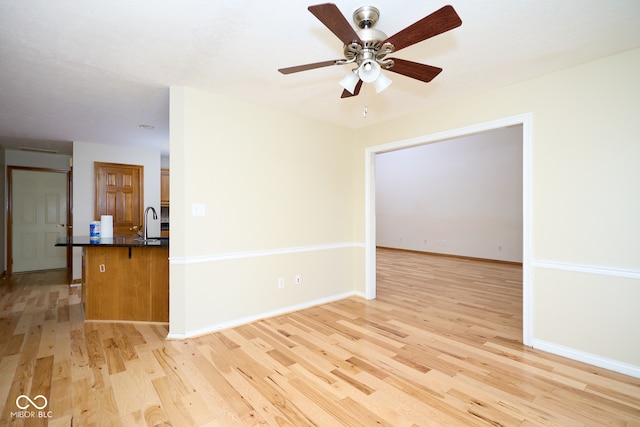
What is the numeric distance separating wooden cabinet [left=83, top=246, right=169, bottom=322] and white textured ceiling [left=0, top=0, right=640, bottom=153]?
1709mm

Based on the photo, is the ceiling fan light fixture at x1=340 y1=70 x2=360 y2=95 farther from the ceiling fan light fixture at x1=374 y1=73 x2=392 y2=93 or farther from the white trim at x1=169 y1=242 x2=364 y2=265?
the white trim at x1=169 y1=242 x2=364 y2=265

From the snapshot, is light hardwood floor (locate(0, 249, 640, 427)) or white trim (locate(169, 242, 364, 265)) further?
white trim (locate(169, 242, 364, 265))

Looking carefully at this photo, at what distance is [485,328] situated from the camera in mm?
3242

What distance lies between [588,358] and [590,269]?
73 cm

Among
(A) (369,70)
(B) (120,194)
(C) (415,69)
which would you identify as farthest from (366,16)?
(B) (120,194)

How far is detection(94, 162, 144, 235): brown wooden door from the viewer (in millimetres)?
5387

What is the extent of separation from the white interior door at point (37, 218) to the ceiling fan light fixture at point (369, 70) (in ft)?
23.3

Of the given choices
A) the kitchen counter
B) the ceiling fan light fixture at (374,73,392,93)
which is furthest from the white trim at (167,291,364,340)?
the ceiling fan light fixture at (374,73,392,93)

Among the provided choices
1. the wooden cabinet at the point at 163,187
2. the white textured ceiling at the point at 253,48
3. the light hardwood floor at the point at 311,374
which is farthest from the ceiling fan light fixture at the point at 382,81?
the wooden cabinet at the point at 163,187

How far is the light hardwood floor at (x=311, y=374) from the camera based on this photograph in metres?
1.88

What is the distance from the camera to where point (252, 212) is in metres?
3.48

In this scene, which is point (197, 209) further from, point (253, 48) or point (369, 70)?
point (369, 70)

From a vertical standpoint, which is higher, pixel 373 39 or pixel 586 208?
pixel 373 39

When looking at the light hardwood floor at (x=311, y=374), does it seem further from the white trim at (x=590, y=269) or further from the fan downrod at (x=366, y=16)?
the fan downrod at (x=366, y=16)
